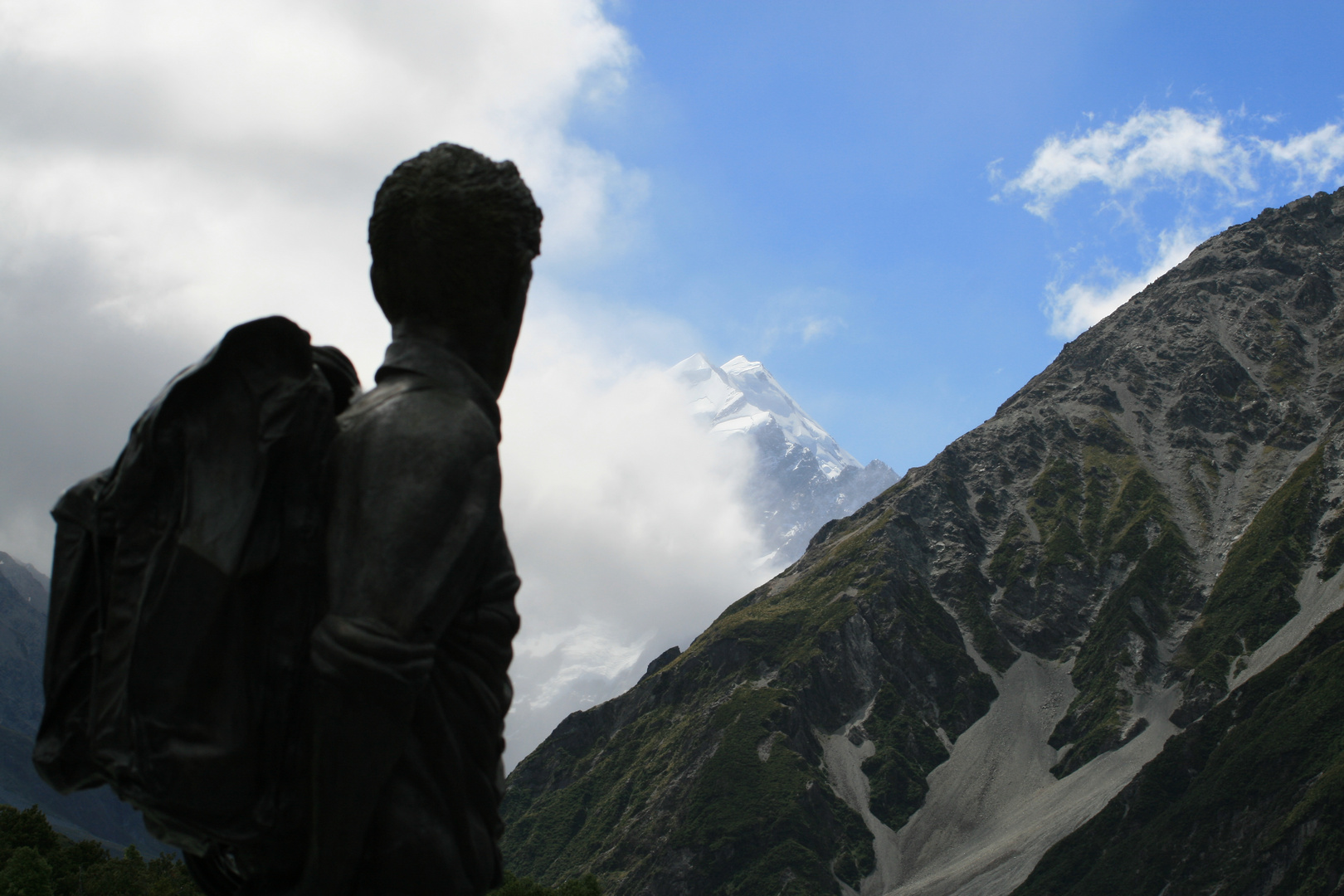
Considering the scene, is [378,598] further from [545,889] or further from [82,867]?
[545,889]

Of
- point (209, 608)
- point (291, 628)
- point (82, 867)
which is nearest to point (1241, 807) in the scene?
point (82, 867)

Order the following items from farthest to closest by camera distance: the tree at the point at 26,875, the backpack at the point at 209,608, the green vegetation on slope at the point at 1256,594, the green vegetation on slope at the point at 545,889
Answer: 1. the green vegetation on slope at the point at 1256,594
2. the green vegetation on slope at the point at 545,889
3. the tree at the point at 26,875
4. the backpack at the point at 209,608

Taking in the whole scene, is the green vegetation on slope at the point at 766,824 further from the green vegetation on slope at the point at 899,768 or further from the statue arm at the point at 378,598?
the statue arm at the point at 378,598

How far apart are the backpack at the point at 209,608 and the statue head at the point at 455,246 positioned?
0.76m

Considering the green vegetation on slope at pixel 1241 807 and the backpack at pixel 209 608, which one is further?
the green vegetation on slope at pixel 1241 807

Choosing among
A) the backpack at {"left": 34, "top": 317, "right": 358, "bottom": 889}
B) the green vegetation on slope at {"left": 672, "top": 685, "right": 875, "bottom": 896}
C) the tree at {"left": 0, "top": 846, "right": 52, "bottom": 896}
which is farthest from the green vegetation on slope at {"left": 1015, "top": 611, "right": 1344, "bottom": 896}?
the backpack at {"left": 34, "top": 317, "right": 358, "bottom": 889}

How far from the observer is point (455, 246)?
534 centimetres

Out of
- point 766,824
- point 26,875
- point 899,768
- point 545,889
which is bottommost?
point 899,768

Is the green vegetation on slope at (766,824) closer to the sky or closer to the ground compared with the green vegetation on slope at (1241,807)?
closer to the sky

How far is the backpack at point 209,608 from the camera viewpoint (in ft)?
14.9

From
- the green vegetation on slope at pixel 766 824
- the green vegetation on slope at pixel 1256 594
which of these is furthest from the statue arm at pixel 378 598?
the green vegetation on slope at pixel 1256 594

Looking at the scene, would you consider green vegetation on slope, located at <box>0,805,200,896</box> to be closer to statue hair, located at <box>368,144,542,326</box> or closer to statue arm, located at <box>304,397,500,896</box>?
statue arm, located at <box>304,397,500,896</box>

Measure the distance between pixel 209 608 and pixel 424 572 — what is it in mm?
870

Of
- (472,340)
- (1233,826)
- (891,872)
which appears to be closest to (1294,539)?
(1233,826)
